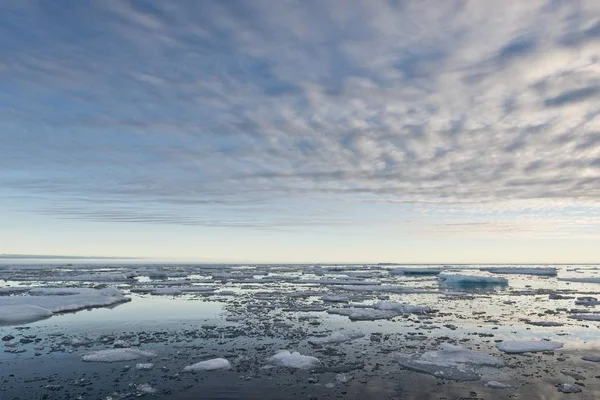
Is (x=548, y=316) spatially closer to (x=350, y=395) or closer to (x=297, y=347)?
(x=297, y=347)

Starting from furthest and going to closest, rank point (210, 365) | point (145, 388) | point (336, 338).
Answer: point (336, 338), point (210, 365), point (145, 388)

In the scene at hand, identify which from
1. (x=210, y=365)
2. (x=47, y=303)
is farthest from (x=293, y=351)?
(x=47, y=303)

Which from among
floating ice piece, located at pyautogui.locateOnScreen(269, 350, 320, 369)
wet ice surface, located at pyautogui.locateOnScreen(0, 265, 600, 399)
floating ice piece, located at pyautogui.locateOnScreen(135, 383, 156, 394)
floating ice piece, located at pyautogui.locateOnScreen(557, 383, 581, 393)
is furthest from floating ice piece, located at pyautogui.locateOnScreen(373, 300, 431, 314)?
floating ice piece, located at pyautogui.locateOnScreen(135, 383, 156, 394)

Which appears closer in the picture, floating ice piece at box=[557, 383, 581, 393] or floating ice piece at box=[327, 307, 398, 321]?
floating ice piece at box=[557, 383, 581, 393]

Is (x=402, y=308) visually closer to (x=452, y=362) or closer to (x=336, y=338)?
(x=336, y=338)

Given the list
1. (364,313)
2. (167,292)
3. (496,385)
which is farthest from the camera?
(167,292)

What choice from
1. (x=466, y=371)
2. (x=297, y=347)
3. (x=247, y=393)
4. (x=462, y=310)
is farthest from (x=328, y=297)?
(x=247, y=393)

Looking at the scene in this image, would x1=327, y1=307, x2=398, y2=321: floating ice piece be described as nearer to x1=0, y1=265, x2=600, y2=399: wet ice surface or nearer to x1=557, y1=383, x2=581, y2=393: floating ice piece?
x1=0, y1=265, x2=600, y2=399: wet ice surface
